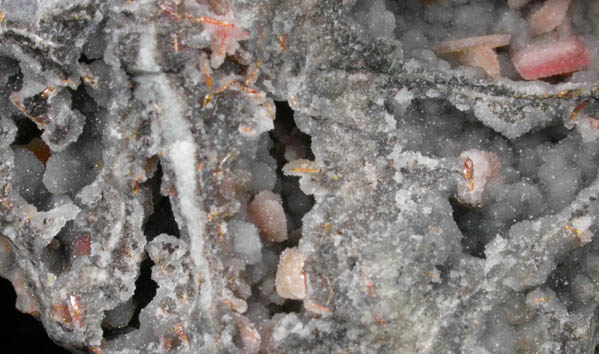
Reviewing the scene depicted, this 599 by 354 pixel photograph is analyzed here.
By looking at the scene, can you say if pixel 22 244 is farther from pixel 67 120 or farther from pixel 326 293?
pixel 326 293

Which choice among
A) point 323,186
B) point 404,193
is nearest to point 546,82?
point 404,193

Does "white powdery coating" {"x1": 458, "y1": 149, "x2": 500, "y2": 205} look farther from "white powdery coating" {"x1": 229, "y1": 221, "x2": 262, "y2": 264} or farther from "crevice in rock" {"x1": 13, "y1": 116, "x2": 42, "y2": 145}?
"crevice in rock" {"x1": 13, "y1": 116, "x2": 42, "y2": 145}

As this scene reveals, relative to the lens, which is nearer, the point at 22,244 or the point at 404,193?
the point at 404,193

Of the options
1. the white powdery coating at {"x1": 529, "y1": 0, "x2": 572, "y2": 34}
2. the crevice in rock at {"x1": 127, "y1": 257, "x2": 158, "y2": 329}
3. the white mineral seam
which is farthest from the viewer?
the crevice in rock at {"x1": 127, "y1": 257, "x2": 158, "y2": 329}

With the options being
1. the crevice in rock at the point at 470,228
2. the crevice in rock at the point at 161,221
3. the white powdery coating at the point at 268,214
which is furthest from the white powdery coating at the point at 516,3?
the crevice in rock at the point at 161,221

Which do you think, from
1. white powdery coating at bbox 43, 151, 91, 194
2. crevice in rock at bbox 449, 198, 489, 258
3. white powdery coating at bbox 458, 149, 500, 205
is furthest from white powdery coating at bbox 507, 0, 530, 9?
white powdery coating at bbox 43, 151, 91, 194

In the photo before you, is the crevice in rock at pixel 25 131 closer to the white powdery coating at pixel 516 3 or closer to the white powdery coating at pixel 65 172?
the white powdery coating at pixel 65 172
